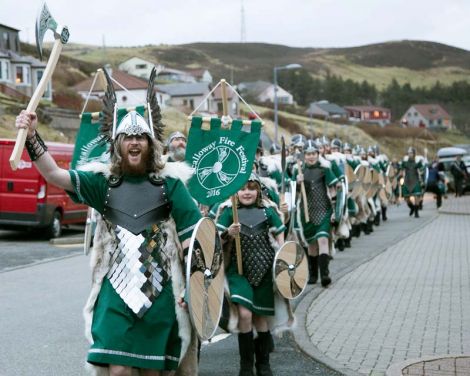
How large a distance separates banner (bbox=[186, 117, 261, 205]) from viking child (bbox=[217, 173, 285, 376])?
30 cm

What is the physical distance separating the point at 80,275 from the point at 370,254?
5235 mm

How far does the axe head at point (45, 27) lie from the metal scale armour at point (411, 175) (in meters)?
22.0

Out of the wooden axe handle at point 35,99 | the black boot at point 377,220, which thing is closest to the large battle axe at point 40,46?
the wooden axe handle at point 35,99

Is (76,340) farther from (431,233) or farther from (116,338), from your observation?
(431,233)

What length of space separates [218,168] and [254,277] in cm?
90

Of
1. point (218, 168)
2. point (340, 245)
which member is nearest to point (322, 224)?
point (218, 168)

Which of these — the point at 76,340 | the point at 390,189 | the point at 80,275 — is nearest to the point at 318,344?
the point at 76,340

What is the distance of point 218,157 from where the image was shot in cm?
736

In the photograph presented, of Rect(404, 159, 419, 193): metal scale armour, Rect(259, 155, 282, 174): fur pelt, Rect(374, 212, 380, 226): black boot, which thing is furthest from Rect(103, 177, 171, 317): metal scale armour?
Rect(404, 159, 419, 193): metal scale armour

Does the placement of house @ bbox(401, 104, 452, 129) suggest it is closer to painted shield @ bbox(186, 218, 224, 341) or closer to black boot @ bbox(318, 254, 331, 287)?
black boot @ bbox(318, 254, 331, 287)

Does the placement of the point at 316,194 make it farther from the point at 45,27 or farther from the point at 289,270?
the point at 45,27

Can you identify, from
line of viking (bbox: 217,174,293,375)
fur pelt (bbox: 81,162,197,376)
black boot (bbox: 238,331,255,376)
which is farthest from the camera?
line of viking (bbox: 217,174,293,375)

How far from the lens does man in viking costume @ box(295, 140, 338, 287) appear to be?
1206 centimetres

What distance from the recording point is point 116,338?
16.0 feet
